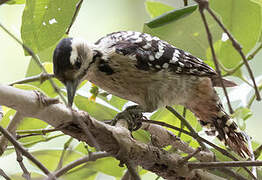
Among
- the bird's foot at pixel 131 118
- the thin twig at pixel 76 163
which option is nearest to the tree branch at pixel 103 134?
the thin twig at pixel 76 163

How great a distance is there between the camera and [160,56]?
1.30 m

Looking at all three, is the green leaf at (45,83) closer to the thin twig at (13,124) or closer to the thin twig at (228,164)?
the thin twig at (13,124)

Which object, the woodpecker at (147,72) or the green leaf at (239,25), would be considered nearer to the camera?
the green leaf at (239,25)

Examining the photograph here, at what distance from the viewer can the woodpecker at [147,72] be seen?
126 cm

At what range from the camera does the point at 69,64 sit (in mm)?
1046

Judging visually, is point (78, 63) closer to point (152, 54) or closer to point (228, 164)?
point (152, 54)

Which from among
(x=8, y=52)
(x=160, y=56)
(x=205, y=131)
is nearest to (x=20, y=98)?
(x=160, y=56)

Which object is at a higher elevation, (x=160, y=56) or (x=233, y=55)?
(x=233, y=55)

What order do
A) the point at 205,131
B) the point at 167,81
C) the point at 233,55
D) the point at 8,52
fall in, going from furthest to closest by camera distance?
the point at 8,52 → the point at 205,131 → the point at 167,81 → the point at 233,55

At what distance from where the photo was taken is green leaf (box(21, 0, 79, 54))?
3.29ft

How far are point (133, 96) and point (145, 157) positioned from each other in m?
0.39

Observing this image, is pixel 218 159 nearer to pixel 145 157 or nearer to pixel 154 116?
pixel 154 116

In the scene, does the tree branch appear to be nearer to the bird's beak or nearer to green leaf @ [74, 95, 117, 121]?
the bird's beak

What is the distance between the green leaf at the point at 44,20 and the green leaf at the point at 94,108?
0.21 meters
